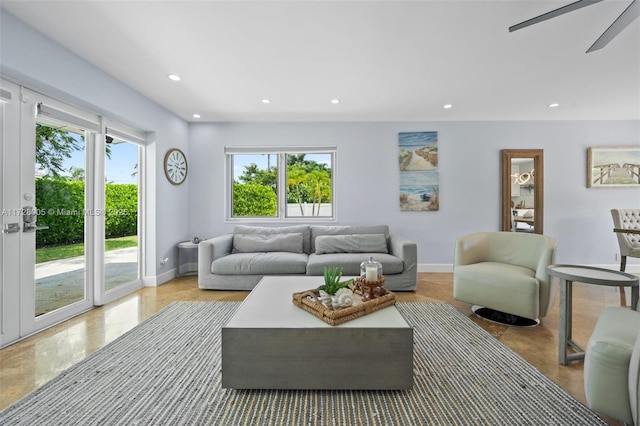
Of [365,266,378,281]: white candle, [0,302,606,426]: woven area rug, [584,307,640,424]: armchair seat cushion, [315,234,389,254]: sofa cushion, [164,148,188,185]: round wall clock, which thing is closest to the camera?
[584,307,640,424]: armchair seat cushion

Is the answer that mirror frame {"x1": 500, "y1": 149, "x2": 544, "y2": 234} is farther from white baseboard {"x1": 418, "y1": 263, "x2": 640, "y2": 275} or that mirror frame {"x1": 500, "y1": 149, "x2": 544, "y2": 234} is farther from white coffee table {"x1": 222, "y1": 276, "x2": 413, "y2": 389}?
white coffee table {"x1": 222, "y1": 276, "x2": 413, "y2": 389}

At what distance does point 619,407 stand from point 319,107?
11.9 ft

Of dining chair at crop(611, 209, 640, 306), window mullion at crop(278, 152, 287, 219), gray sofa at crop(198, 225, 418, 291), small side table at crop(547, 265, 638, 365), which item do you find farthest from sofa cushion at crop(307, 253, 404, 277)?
dining chair at crop(611, 209, 640, 306)

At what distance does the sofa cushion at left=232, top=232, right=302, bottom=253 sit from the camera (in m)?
3.83

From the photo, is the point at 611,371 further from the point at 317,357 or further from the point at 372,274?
the point at 317,357

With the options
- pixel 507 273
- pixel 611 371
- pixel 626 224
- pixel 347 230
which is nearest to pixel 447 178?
pixel 347 230

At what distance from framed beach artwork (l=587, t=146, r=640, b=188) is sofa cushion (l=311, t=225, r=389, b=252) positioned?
3.32 m

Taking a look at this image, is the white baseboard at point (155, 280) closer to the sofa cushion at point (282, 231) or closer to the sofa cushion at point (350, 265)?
the sofa cushion at point (282, 231)

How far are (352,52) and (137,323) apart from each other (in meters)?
3.05

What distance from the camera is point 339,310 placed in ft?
5.38

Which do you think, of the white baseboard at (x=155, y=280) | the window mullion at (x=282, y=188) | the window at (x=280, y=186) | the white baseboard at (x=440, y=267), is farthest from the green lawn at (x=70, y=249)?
the white baseboard at (x=440, y=267)

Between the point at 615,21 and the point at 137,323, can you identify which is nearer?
the point at 615,21

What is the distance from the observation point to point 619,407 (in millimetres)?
1191

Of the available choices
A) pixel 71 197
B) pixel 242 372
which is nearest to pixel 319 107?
pixel 71 197
